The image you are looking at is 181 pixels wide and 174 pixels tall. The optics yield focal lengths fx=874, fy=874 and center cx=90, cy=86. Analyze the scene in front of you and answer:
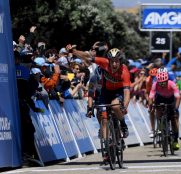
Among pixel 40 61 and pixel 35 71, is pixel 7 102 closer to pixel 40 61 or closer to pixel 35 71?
pixel 35 71

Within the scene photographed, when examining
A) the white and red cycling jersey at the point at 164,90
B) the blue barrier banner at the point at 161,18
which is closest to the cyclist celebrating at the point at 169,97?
the white and red cycling jersey at the point at 164,90

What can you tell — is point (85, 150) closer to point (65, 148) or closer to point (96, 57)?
point (65, 148)

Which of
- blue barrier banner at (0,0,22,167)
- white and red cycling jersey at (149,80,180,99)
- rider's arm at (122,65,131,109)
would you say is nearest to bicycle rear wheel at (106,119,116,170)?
rider's arm at (122,65,131,109)

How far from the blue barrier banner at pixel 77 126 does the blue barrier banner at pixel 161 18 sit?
17188 mm

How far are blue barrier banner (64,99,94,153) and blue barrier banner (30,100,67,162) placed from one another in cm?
156

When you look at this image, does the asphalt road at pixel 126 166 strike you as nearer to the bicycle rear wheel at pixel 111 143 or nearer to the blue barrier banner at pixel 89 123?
the bicycle rear wheel at pixel 111 143

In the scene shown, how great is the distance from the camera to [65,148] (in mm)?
17484

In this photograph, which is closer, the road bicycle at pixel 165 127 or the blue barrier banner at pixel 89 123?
the road bicycle at pixel 165 127

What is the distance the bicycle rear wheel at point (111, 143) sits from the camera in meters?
14.5

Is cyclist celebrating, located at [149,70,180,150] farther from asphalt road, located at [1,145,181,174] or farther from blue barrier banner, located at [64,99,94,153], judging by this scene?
blue barrier banner, located at [64,99,94,153]

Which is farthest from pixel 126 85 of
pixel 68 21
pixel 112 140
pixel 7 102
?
pixel 68 21

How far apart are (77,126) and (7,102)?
429cm

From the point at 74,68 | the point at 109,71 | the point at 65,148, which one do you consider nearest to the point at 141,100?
the point at 74,68

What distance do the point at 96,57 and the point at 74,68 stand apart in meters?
7.69
